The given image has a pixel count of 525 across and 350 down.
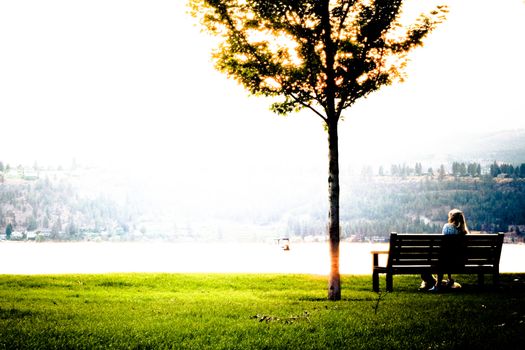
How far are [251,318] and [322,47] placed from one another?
6430mm

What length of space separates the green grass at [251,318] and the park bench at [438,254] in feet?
1.80

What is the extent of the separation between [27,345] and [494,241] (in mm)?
10549

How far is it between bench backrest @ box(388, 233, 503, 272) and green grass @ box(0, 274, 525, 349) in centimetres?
67

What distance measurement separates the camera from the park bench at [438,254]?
12.3 meters

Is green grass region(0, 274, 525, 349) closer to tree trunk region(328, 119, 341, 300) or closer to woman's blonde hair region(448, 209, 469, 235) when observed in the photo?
tree trunk region(328, 119, 341, 300)

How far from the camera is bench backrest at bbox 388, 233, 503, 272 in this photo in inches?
485

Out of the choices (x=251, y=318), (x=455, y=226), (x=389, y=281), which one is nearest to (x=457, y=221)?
(x=455, y=226)

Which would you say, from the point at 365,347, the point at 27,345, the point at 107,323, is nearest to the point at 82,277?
the point at 107,323

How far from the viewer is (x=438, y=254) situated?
495 inches

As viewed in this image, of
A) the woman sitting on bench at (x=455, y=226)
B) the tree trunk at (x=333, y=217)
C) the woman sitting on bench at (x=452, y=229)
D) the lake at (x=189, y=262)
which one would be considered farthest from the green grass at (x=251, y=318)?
the lake at (x=189, y=262)

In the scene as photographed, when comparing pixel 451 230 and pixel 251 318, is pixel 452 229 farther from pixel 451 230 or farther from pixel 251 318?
pixel 251 318

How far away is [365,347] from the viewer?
650cm

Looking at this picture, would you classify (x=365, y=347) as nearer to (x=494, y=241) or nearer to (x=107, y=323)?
(x=107, y=323)

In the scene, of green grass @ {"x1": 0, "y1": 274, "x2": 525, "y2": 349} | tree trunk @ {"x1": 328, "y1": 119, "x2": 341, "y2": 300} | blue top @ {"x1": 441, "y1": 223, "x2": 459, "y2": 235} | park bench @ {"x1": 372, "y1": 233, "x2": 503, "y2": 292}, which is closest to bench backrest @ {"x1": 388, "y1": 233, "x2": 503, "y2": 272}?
park bench @ {"x1": 372, "y1": 233, "x2": 503, "y2": 292}
